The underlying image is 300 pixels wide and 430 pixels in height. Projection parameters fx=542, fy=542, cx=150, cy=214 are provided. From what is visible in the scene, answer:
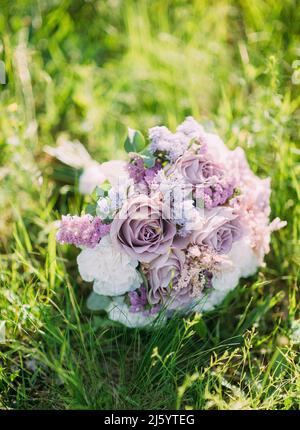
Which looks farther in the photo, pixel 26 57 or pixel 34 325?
pixel 26 57

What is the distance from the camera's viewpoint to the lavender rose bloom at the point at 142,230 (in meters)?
1.34

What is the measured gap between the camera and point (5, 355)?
4.86ft

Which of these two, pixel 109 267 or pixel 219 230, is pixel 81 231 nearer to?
pixel 109 267

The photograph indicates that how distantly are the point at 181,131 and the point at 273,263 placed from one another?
0.61 m

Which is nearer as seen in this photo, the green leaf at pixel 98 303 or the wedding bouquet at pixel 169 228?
the wedding bouquet at pixel 169 228

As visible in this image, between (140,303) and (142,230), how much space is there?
0.23 m

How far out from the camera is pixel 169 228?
1385 millimetres

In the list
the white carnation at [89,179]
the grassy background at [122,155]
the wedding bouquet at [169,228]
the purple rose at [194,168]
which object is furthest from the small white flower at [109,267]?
the white carnation at [89,179]

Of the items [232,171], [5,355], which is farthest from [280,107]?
[5,355]

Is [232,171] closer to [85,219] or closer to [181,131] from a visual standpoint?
[181,131]

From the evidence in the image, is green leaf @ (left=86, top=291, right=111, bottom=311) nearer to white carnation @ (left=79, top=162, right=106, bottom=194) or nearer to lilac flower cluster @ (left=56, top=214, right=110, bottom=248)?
lilac flower cluster @ (left=56, top=214, right=110, bottom=248)

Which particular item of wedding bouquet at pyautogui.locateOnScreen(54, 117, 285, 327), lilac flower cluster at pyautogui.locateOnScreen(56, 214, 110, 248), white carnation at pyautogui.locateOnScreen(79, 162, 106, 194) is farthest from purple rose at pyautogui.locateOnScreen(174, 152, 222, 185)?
white carnation at pyautogui.locateOnScreen(79, 162, 106, 194)

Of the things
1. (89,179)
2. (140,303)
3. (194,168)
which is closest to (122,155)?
(89,179)

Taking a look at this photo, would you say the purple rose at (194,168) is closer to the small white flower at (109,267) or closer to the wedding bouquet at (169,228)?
the wedding bouquet at (169,228)
